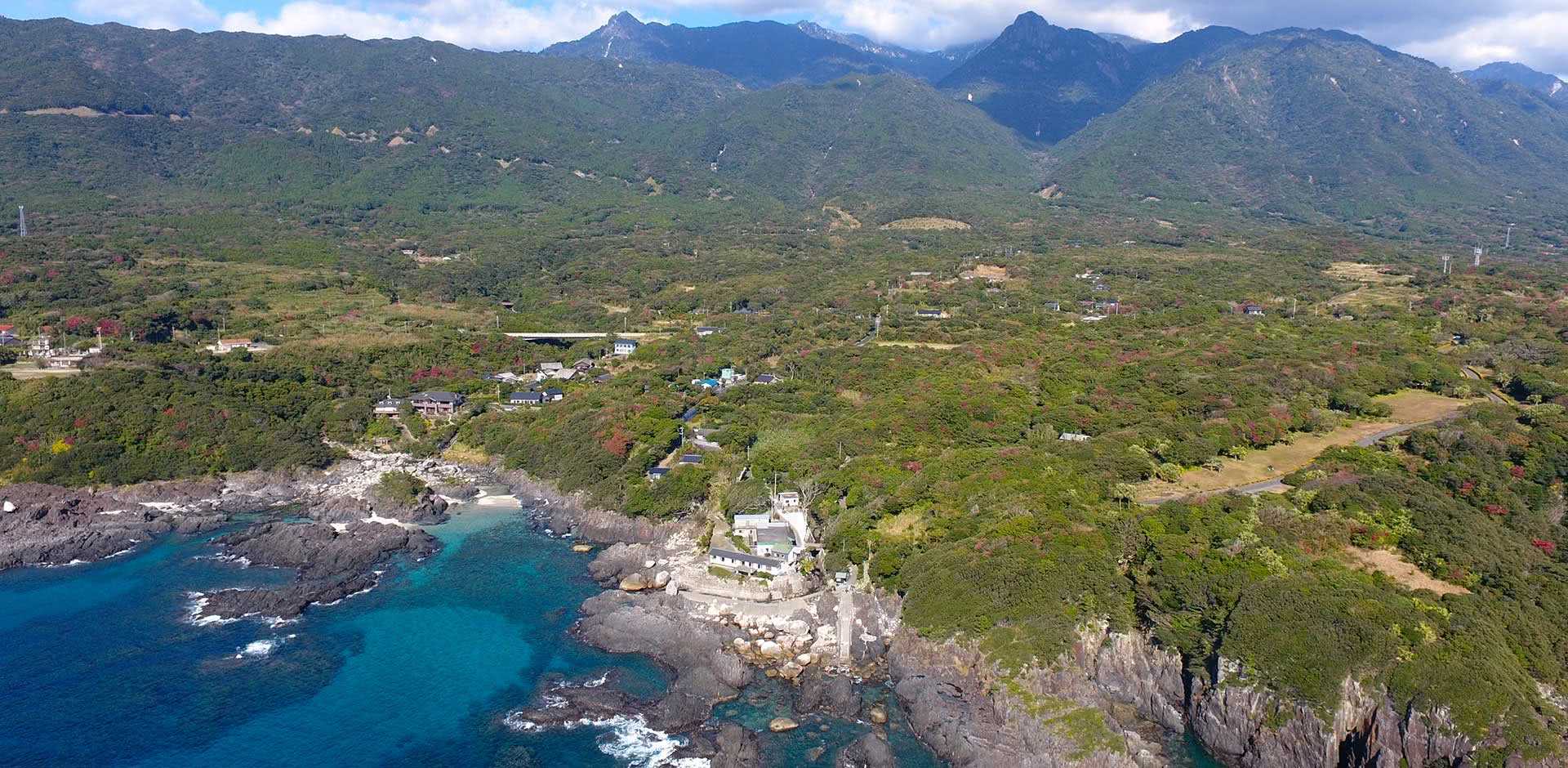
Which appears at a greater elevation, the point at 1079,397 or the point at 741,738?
the point at 1079,397

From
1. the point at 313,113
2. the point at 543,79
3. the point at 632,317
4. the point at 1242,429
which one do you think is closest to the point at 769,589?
the point at 1242,429

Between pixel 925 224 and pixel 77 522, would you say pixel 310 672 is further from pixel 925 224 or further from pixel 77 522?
pixel 925 224

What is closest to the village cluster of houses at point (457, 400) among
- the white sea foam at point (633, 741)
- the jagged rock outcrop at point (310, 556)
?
the jagged rock outcrop at point (310, 556)

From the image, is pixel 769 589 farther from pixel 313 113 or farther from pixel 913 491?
pixel 313 113

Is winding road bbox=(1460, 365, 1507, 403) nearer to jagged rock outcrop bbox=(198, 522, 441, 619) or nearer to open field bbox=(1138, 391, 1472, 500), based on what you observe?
open field bbox=(1138, 391, 1472, 500)

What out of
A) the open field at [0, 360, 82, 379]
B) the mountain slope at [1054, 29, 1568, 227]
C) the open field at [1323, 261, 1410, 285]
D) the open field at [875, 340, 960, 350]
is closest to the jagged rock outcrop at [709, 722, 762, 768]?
the open field at [875, 340, 960, 350]
